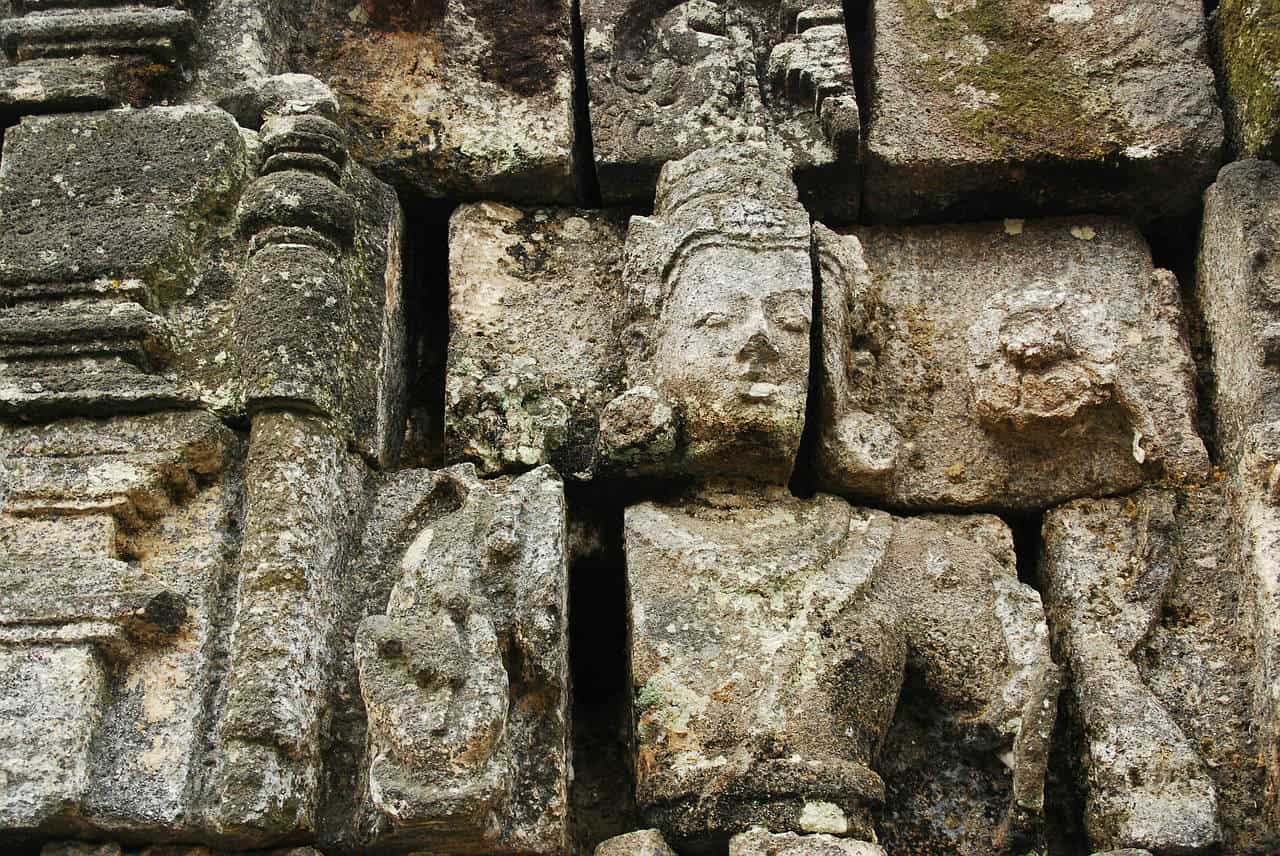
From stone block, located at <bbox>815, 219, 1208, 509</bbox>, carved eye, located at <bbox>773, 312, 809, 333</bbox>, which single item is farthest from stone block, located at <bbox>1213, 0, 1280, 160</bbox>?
carved eye, located at <bbox>773, 312, 809, 333</bbox>

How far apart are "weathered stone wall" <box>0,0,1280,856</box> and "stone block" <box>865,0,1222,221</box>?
1cm

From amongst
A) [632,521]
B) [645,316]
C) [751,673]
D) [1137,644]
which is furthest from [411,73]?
[1137,644]

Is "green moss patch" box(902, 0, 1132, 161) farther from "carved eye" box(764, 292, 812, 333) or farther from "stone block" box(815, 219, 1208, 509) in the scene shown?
"carved eye" box(764, 292, 812, 333)

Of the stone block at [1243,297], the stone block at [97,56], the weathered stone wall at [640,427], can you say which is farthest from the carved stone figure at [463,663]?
the stone block at [1243,297]

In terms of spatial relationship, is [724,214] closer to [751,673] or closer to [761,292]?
[761,292]

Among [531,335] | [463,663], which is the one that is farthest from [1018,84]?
[463,663]

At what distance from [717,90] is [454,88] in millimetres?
731

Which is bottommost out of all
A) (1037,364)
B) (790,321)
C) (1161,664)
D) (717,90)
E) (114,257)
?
(1161,664)

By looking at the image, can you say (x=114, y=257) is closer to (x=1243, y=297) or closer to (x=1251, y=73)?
(x=1243, y=297)

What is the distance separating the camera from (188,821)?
3.24m

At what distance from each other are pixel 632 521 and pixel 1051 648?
104cm

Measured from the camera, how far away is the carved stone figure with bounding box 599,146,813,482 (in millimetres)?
3756

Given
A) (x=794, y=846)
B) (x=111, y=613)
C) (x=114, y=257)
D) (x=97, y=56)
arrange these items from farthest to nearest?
(x=97, y=56) < (x=114, y=257) < (x=111, y=613) < (x=794, y=846)

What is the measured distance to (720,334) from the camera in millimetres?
3795
